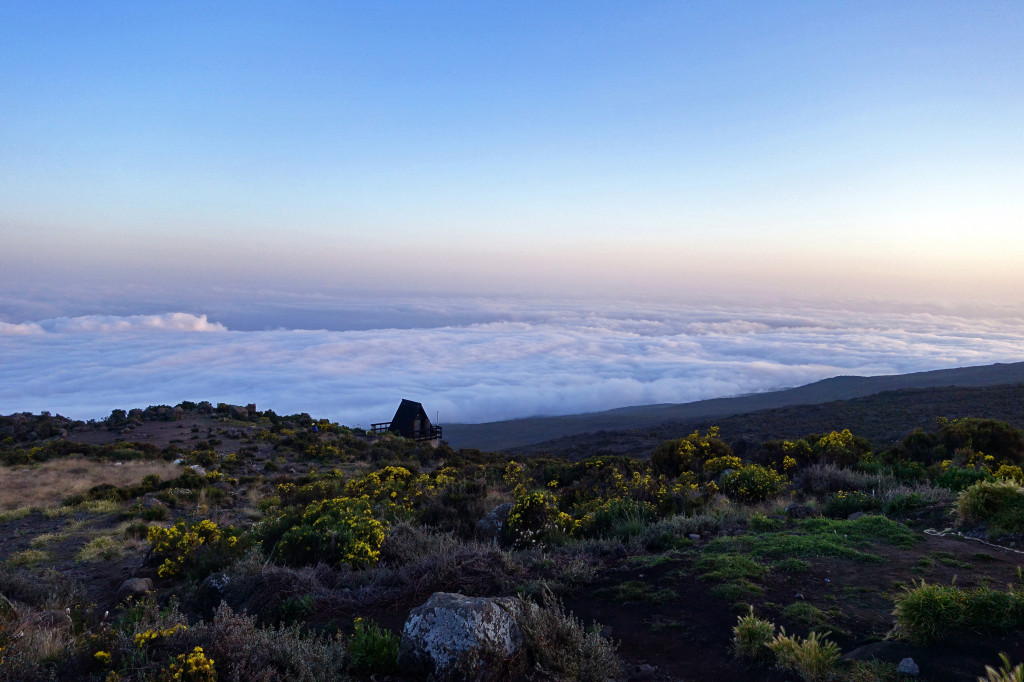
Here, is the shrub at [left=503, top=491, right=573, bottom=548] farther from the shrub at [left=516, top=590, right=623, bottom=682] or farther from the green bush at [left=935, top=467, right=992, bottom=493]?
the green bush at [left=935, top=467, right=992, bottom=493]

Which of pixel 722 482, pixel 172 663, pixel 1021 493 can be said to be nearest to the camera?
pixel 172 663

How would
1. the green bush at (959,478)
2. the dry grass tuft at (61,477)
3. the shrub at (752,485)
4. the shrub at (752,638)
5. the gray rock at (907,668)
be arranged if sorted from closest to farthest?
the gray rock at (907,668)
the shrub at (752,638)
the green bush at (959,478)
the shrub at (752,485)
the dry grass tuft at (61,477)

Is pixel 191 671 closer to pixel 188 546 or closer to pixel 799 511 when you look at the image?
pixel 188 546

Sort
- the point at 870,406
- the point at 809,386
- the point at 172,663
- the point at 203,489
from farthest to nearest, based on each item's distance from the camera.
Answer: the point at 809,386, the point at 870,406, the point at 203,489, the point at 172,663

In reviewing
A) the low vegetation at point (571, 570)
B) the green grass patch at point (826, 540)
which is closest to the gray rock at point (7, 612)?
the low vegetation at point (571, 570)

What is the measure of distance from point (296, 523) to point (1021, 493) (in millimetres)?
8755

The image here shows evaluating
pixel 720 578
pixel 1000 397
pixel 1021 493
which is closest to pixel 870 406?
pixel 1000 397

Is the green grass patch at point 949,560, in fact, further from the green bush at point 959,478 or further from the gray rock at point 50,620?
the gray rock at point 50,620

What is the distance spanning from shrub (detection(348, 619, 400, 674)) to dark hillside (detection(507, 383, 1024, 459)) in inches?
911

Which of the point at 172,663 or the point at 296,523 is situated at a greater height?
the point at 172,663

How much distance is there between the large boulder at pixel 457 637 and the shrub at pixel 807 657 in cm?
170

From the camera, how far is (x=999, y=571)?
501 cm

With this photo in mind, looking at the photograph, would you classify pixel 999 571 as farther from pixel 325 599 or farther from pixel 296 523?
pixel 296 523

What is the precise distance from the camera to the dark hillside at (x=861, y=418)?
2817cm
